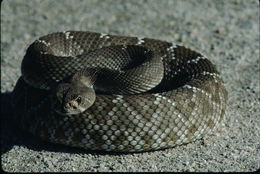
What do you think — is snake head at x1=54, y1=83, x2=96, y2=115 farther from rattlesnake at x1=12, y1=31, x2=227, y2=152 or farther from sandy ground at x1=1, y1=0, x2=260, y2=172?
sandy ground at x1=1, y1=0, x2=260, y2=172

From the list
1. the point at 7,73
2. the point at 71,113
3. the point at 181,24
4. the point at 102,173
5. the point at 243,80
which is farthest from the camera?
the point at 181,24

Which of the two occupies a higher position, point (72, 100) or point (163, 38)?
point (72, 100)

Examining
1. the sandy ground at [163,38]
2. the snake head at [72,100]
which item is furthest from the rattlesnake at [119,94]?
the sandy ground at [163,38]

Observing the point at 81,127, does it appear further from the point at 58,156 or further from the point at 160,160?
the point at 160,160

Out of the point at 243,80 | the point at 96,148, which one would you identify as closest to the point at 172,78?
the point at 243,80

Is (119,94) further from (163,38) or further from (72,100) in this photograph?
(163,38)

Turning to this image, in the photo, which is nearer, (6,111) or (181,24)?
(6,111)

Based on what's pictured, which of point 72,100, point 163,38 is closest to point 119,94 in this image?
point 72,100
